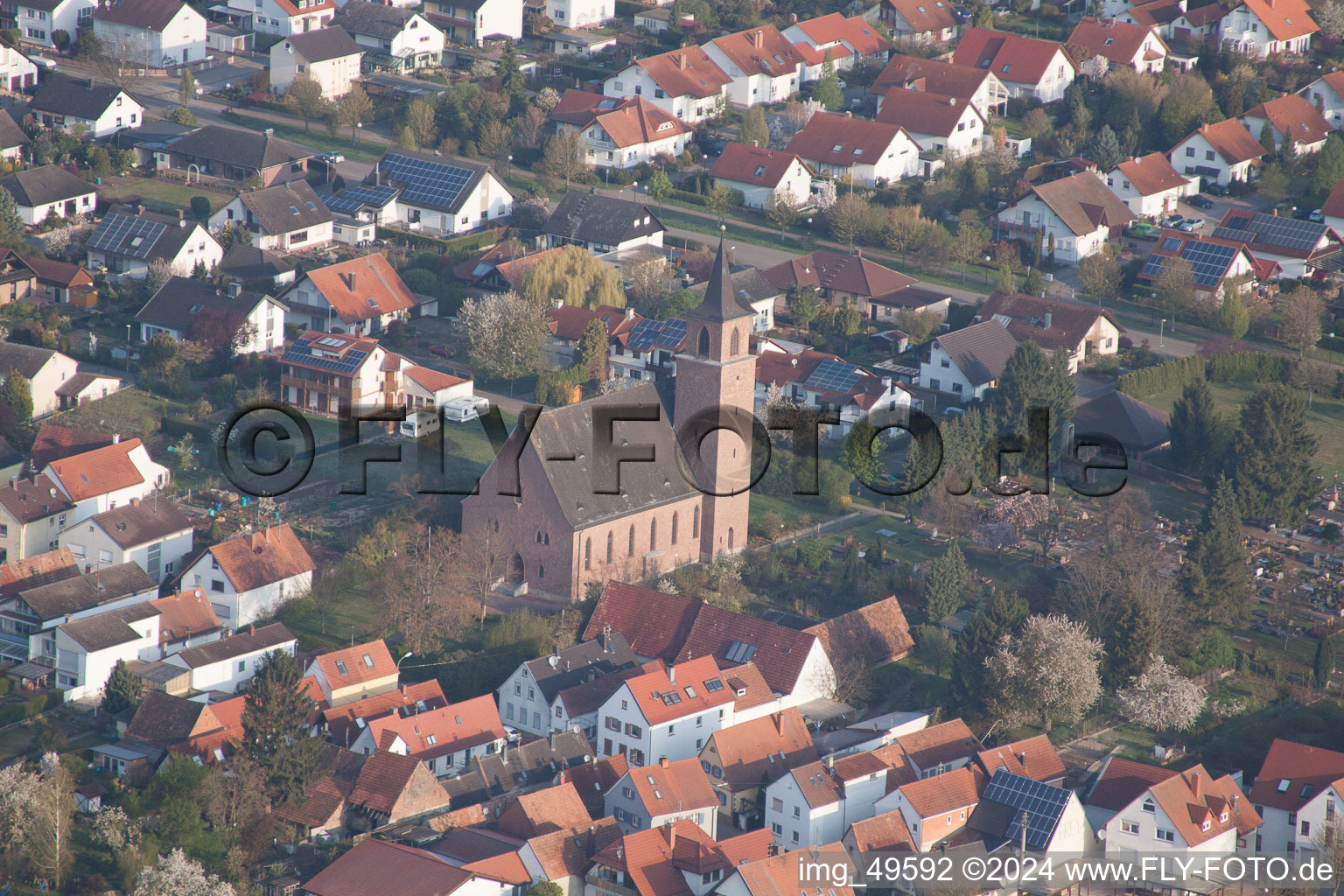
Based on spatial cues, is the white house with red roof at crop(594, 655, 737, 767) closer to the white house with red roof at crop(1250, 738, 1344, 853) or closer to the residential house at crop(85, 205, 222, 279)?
the white house with red roof at crop(1250, 738, 1344, 853)

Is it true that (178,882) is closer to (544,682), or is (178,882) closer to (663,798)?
(663,798)

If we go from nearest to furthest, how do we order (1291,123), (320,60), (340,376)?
(340,376), (1291,123), (320,60)

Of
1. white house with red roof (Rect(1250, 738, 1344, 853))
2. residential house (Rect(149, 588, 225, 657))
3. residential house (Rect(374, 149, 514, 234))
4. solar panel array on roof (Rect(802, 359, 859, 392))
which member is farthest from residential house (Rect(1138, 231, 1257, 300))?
residential house (Rect(149, 588, 225, 657))

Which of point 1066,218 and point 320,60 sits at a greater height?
point 320,60

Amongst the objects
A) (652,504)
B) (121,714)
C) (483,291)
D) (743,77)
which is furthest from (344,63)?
(121,714)

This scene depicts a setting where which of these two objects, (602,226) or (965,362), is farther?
(602,226)

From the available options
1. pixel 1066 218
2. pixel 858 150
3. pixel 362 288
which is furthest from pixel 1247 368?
pixel 362 288
